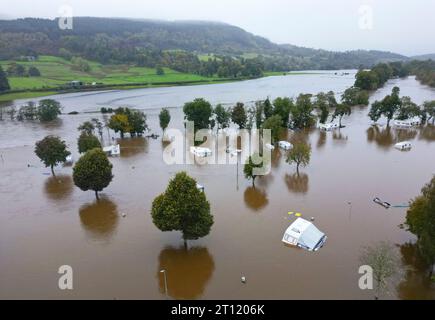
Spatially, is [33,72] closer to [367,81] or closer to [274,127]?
[274,127]

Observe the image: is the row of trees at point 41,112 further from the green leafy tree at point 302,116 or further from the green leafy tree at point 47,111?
the green leafy tree at point 302,116

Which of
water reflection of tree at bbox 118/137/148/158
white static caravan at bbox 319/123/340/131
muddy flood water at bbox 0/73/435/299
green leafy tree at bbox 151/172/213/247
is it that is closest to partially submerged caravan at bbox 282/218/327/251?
muddy flood water at bbox 0/73/435/299

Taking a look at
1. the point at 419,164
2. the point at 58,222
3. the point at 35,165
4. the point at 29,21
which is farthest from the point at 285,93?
the point at 29,21

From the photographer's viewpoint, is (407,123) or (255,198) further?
(407,123)

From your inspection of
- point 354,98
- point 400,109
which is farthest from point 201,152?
point 354,98

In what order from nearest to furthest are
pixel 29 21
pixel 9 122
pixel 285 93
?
pixel 9 122, pixel 285 93, pixel 29 21

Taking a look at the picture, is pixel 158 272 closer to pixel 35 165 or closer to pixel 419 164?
pixel 35 165

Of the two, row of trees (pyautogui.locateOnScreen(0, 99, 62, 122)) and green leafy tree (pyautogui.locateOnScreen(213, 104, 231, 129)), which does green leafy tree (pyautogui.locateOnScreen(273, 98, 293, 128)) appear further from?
row of trees (pyautogui.locateOnScreen(0, 99, 62, 122))
